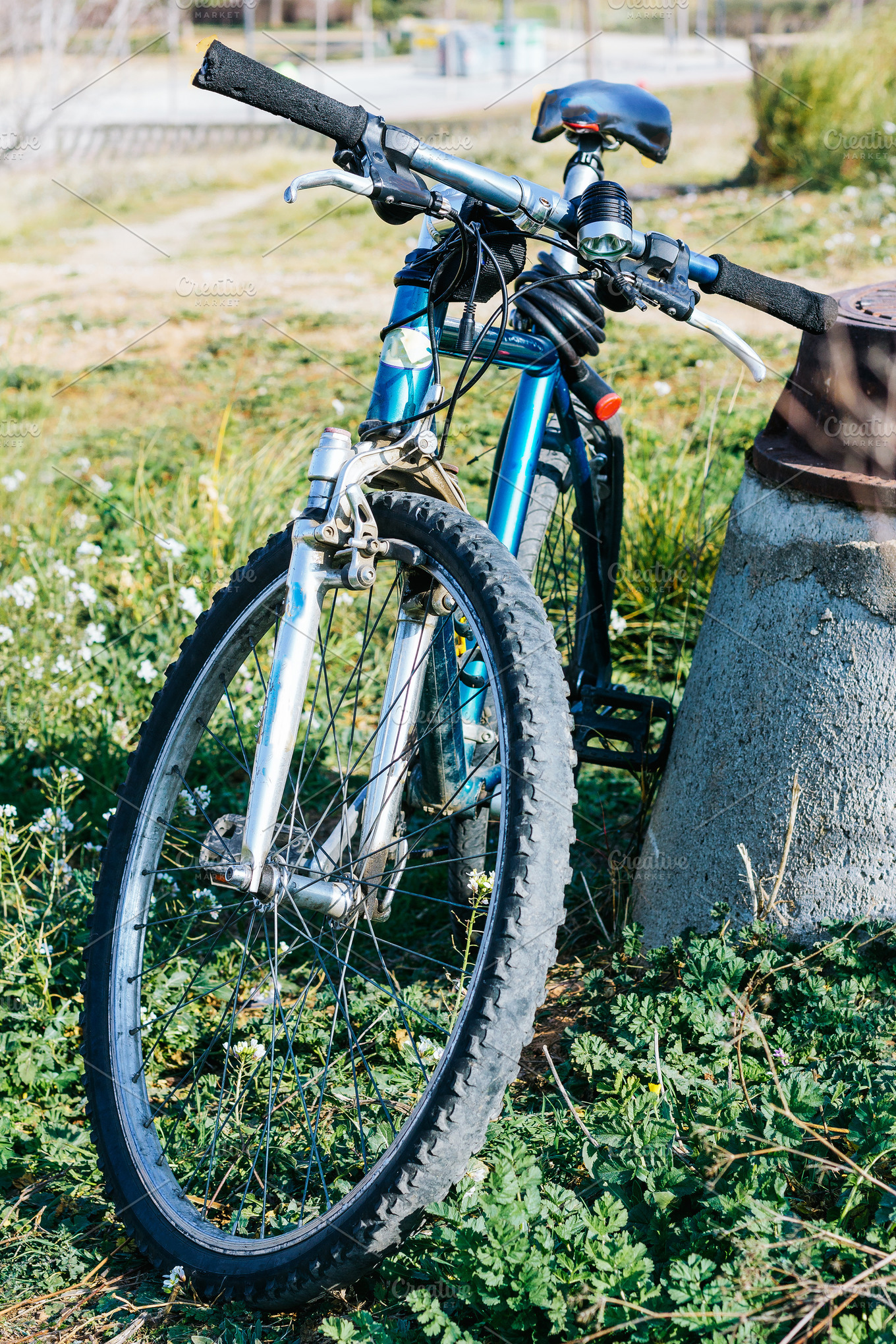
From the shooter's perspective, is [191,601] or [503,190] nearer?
[503,190]

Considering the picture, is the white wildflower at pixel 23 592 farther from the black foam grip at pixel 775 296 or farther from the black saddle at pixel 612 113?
the black foam grip at pixel 775 296

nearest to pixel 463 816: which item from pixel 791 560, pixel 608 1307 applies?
pixel 791 560

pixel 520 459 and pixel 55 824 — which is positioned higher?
pixel 520 459

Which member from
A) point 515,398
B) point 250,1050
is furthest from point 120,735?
point 515,398

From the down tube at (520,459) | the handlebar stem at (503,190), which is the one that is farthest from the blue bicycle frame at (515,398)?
the handlebar stem at (503,190)

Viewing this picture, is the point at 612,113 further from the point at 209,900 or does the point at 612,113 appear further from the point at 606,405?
the point at 209,900

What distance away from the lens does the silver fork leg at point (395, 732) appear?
2049mm

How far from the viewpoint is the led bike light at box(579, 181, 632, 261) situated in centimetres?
174

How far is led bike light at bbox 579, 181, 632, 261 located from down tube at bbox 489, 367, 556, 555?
2.03ft

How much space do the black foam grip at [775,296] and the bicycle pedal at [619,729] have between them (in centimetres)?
93

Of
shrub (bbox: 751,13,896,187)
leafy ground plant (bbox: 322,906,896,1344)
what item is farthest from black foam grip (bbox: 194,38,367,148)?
shrub (bbox: 751,13,896,187)

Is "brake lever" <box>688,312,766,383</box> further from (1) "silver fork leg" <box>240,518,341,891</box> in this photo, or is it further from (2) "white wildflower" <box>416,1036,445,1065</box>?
(2) "white wildflower" <box>416,1036,445,1065</box>

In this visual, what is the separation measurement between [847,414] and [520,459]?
25.0 inches

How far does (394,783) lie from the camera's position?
2.08 metres
